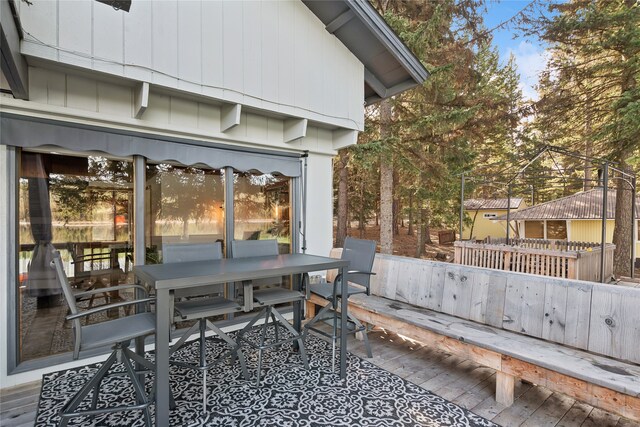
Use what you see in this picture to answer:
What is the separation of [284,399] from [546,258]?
585 centimetres

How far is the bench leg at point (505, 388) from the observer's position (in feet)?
7.80

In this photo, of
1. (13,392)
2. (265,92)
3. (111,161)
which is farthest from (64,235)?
(265,92)

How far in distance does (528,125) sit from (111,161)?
1016 cm

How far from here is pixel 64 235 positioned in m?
3.14

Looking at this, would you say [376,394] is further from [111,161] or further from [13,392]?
[111,161]

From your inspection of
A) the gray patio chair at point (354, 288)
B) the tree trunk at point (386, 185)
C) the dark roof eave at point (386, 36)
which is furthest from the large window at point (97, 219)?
the tree trunk at point (386, 185)

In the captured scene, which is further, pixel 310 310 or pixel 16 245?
pixel 310 310

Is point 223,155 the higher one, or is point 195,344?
point 223,155

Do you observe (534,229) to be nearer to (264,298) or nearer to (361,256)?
(361,256)

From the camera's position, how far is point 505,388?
7.85 ft

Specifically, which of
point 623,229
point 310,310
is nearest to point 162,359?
point 310,310

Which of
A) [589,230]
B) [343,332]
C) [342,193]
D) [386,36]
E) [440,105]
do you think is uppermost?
[440,105]

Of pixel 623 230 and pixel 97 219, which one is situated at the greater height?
pixel 97 219

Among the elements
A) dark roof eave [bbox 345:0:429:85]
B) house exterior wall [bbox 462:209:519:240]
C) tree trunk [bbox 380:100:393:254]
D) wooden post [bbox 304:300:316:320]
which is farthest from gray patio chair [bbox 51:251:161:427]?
house exterior wall [bbox 462:209:519:240]
